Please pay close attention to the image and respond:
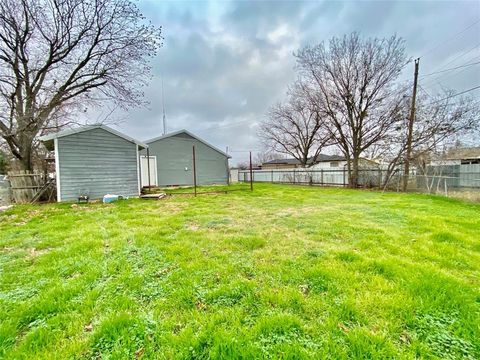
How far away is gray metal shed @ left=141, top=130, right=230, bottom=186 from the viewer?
14.6 meters

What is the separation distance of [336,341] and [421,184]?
12941mm

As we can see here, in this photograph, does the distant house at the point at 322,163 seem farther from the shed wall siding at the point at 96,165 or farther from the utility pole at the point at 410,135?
the shed wall siding at the point at 96,165

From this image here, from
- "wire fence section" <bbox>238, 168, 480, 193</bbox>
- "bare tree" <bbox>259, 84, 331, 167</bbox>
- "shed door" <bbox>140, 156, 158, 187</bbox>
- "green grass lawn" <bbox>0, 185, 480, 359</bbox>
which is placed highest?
"bare tree" <bbox>259, 84, 331, 167</bbox>

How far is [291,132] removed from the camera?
26.3 metres

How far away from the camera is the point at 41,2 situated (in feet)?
28.3

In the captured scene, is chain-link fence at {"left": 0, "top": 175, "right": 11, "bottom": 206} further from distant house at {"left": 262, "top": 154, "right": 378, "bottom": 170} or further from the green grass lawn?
distant house at {"left": 262, "top": 154, "right": 378, "bottom": 170}

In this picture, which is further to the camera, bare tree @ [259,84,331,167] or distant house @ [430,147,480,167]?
bare tree @ [259,84,331,167]

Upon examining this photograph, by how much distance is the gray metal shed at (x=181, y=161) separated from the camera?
1460 centimetres

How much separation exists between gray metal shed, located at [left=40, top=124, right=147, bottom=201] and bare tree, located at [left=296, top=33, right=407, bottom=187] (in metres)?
12.4

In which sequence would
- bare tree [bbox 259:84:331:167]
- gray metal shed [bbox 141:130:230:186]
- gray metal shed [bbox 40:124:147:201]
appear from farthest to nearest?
bare tree [bbox 259:84:331:167] < gray metal shed [bbox 141:130:230:186] < gray metal shed [bbox 40:124:147:201]

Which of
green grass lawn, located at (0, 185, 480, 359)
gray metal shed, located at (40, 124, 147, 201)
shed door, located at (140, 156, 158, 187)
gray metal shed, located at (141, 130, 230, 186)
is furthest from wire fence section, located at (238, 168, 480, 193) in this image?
gray metal shed, located at (40, 124, 147, 201)

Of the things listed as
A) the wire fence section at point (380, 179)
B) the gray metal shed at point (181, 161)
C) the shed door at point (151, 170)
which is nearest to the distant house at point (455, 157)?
the wire fence section at point (380, 179)

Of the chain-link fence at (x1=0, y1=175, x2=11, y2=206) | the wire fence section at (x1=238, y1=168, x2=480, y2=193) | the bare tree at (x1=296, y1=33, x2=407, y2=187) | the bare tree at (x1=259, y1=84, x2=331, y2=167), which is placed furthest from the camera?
the bare tree at (x1=259, y1=84, x2=331, y2=167)

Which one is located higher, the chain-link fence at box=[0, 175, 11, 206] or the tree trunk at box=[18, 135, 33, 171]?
the tree trunk at box=[18, 135, 33, 171]
